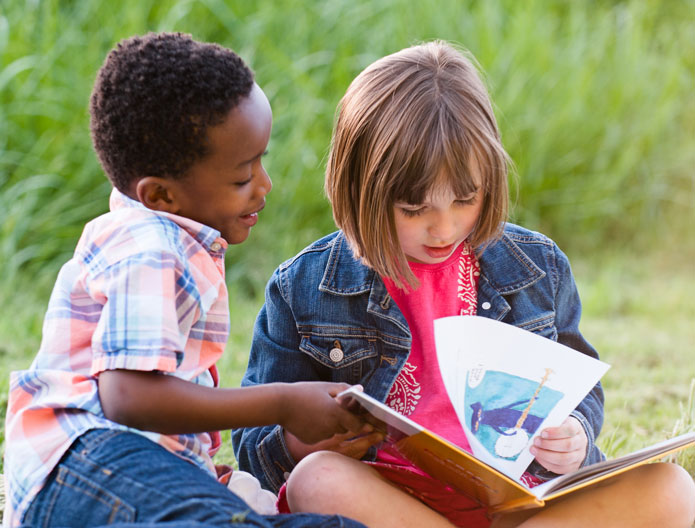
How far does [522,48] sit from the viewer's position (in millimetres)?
4668

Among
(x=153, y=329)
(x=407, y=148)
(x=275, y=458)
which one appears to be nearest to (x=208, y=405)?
(x=153, y=329)

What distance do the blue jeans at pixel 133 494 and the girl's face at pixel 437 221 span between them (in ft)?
2.00

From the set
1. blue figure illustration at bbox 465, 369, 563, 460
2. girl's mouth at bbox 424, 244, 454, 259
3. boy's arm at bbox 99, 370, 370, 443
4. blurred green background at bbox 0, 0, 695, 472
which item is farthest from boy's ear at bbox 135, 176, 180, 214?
blurred green background at bbox 0, 0, 695, 472

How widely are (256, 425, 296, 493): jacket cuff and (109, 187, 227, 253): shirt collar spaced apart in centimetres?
50

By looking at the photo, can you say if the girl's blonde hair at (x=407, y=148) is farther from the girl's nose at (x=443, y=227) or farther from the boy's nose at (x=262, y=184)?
the boy's nose at (x=262, y=184)

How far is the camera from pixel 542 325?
A: 78.2 inches

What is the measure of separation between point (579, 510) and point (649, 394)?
1.38m

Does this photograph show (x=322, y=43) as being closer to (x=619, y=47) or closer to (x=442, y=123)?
(x=619, y=47)

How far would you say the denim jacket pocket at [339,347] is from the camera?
6.44 feet

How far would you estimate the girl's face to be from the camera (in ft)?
5.84

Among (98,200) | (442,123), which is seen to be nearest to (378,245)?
(442,123)

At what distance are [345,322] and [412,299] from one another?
0.54ft

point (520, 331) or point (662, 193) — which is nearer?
point (520, 331)

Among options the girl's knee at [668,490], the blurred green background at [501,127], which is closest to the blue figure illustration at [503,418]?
the girl's knee at [668,490]
